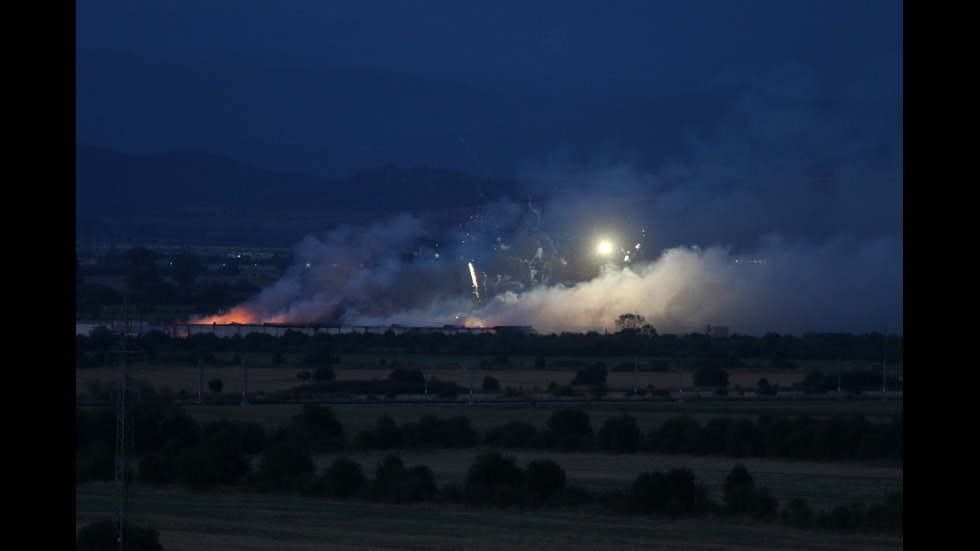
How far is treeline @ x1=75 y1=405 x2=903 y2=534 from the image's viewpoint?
31.0 meters

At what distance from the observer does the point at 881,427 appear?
46.3m

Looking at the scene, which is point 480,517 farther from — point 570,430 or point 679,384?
point 679,384

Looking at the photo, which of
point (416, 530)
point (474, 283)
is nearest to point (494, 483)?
point (416, 530)

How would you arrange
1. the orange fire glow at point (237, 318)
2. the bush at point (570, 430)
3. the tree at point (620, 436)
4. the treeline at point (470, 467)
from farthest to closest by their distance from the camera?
the orange fire glow at point (237, 318), the bush at point (570, 430), the tree at point (620, 436), the treeline at point (470, 467)

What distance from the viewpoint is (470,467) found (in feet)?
118

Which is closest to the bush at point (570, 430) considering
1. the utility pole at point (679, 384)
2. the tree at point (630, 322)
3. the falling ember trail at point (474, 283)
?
the utility pole at point (679, 384)

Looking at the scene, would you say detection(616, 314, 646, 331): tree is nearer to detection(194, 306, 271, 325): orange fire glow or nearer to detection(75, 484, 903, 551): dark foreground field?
detection(194, 306, 271, 325): orange fire glow

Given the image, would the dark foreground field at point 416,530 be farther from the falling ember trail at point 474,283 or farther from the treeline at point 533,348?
the falling ember trail at point 474,283

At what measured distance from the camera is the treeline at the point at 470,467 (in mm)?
A: 31031

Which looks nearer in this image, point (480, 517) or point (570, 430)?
point (480, 517)
